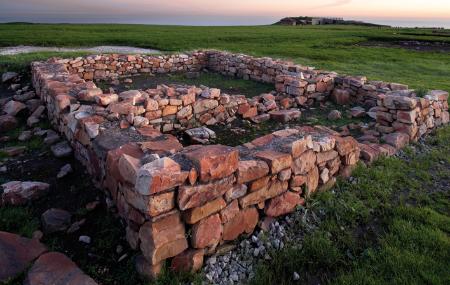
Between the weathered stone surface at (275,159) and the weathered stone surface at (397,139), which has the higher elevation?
the weathered stone surface at (275,159)

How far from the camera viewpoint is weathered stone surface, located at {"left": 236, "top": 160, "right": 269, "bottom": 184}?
401cm

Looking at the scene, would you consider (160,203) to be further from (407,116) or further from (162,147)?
(407,116)

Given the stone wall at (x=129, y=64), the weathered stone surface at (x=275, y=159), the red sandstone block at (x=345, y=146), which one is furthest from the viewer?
the stone wall at (x=129, y=64)

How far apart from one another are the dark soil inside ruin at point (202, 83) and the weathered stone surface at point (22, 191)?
6797 millimetres

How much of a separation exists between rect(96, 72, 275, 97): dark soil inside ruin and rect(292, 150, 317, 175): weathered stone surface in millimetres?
6783

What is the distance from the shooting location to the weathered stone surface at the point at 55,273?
130 inches

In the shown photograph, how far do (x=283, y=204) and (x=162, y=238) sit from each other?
6.08 feet

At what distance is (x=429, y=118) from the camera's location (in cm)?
827

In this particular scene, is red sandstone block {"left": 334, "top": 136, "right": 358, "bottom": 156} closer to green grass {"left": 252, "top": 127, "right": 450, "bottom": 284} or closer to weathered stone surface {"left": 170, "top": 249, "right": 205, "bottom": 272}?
green grass {"left": 252, "top": 127, "right": 450, "bottom": 284}

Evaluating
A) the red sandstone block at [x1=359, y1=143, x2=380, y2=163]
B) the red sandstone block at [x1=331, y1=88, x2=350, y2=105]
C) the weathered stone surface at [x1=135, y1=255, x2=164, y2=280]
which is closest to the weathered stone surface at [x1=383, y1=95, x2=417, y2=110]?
the red sandstone block at [x1=359, y1=143, x2=380, y2=163]

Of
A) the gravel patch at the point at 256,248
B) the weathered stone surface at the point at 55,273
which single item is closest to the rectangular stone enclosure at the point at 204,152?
the gravel patch at the point at 256,248

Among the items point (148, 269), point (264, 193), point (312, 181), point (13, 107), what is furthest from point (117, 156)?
point (13, 107)

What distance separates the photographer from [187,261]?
3.70 meters

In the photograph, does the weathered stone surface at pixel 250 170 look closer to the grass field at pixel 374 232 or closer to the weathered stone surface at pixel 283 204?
the weathered stone surface at pixel 283 204
